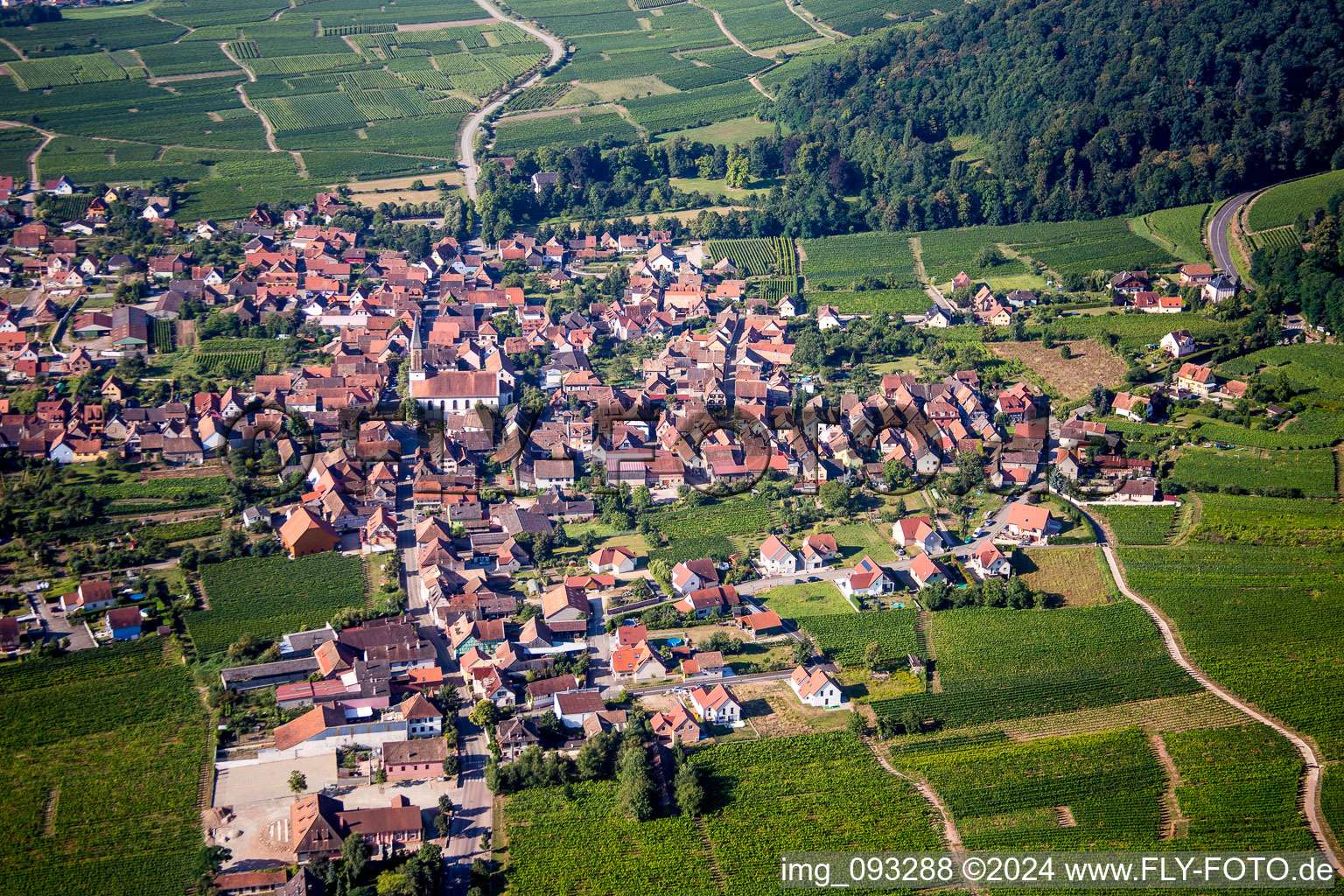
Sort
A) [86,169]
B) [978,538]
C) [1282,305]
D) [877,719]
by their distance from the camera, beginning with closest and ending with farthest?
[877,719], [978,538], [1282,305], [86,169]

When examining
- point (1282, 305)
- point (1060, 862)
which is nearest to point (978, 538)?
point (1060, 862)

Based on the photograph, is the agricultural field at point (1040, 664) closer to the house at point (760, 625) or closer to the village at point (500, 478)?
the village at point (500, 478)

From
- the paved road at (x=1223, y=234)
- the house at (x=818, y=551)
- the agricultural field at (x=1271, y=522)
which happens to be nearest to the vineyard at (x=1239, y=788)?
the agricultural field at (x=1271, y=522)

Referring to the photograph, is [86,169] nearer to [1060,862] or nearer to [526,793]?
[526,793]

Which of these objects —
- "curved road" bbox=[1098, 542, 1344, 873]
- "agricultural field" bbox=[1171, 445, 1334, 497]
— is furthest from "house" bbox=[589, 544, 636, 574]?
"agricultural field" bbox=[1171, 445, 1334, 497]

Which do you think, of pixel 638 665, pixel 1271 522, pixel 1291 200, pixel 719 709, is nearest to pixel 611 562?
pixel 638 665

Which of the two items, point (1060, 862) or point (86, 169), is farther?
point (86, 169)
